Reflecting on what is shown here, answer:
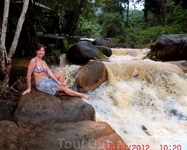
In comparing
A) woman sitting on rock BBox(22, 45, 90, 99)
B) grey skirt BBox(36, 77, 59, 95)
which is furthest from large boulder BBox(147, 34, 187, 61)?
grey skirt BBox(36, 77, 59, 95)

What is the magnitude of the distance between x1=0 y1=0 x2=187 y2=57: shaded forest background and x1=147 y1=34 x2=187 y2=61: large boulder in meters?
3.61

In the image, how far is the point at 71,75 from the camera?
6.41 metres

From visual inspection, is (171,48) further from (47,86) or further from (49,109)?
(49,109)

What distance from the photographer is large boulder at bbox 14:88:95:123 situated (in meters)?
3.27

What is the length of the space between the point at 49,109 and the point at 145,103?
10.2 feet

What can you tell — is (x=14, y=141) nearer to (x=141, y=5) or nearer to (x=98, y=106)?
(x=98, y=106)

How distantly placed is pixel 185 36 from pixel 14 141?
9.23 metres

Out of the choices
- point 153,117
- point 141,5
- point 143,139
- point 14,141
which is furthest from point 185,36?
point 141,5

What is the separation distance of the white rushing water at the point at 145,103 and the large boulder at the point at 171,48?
2.59 metres

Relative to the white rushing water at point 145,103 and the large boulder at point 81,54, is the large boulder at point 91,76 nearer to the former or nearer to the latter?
the white rushing water at point 145,103

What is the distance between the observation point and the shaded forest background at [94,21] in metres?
6.65
